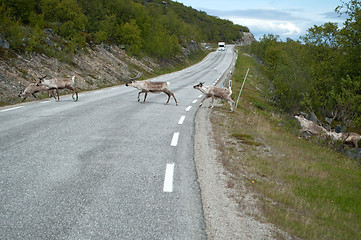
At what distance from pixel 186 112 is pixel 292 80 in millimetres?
15987

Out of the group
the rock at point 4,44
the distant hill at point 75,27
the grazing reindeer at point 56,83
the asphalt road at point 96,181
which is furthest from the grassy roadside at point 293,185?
the distant hill at point 75,27

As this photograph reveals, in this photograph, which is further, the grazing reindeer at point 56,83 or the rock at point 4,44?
the rock at point 4,44

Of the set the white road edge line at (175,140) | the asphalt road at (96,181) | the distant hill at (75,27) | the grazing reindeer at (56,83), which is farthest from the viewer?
the distant hill at (75,27)

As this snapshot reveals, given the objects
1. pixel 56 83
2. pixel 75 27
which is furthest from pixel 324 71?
pixel 75 27

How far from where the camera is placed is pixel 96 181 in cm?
540

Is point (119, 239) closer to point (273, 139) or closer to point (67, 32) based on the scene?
point (273, 139)

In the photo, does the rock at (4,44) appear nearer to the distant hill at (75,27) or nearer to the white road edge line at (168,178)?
the distant hill at (75,27)

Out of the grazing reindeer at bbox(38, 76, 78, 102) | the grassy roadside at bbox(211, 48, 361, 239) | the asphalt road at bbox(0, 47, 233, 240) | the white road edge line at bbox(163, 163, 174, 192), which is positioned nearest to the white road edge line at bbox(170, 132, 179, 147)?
the asphalt road at bbox(0, 47, 233, 240)

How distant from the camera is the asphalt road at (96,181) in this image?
3951mm

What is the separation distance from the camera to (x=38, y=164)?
19.7ft

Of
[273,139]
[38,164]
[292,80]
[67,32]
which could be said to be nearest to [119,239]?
[38,164]

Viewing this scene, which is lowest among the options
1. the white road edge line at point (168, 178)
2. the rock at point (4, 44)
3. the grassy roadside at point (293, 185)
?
the grassy roadside at point (293, 185)

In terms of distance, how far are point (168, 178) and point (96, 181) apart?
134 cm

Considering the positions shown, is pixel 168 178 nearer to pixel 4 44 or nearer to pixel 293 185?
pixel 293 185
